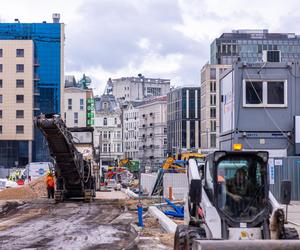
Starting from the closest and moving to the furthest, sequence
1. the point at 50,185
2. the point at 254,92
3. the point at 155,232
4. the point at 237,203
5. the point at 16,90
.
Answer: the point at 237,203
the point at 155,232
the point at 254,92
the point at 50,185
the point at 16,90

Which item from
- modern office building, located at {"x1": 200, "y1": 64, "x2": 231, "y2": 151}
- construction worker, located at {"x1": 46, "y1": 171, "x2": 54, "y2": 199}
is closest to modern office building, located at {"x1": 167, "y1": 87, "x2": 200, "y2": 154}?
modern office building, located at {"x1": 200, "y1": 64, "x2": 231, "y2": 151}

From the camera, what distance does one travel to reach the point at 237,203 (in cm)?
1024

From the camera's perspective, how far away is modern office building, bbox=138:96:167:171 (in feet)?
457

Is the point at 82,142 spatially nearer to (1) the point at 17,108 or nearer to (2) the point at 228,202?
(2) the point at 228,202

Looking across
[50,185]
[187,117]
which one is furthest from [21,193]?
[187,117]

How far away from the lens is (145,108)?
146 meters

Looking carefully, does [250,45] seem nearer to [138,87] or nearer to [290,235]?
[138,87]


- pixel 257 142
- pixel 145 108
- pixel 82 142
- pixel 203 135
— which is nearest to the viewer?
pixel 257 142

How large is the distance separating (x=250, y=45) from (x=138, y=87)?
56.9m

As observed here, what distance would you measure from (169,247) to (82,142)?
76.3 ft

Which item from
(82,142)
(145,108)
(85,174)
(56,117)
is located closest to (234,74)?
(56,117)

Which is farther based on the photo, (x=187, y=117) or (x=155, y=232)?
(x=187, y=117)

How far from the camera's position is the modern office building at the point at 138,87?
563 feet

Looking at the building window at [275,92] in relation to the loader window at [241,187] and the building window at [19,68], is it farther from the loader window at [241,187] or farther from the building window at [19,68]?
the building window at [19,68]
